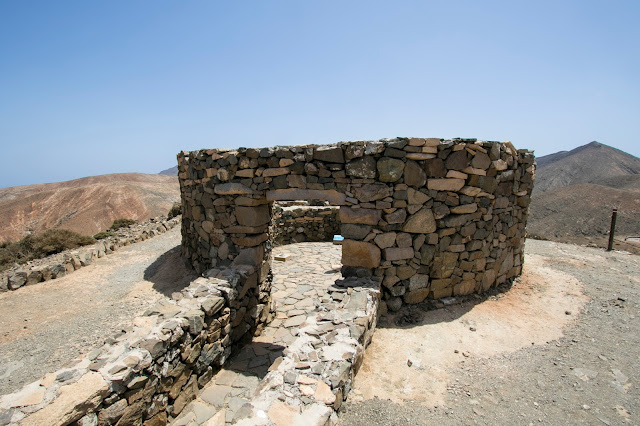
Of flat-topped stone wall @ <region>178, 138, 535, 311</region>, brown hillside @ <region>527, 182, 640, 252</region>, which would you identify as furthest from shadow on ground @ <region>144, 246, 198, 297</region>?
brown hillside @ <region>527, 182, 640, 252</region>

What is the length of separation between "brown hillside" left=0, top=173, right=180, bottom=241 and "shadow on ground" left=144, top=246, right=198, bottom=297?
20542 mm

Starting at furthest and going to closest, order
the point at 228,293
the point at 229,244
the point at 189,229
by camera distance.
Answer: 1. the point at 189,229
2. the point at 229,244
3. the point at 228,293

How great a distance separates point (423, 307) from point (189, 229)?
18.5 feet

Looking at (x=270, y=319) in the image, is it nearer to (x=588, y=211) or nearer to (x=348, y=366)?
(x=348, y=366)

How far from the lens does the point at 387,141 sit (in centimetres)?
521

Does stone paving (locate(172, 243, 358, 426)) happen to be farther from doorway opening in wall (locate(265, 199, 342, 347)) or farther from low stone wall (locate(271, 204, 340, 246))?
low stone wall (locate(271, 204, 340, 246))

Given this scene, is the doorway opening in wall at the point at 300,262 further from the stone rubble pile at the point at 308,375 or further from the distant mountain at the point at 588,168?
the distant mountain at the point at 588,168

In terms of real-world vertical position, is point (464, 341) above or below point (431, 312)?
below

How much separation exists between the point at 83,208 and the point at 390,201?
34065 mm

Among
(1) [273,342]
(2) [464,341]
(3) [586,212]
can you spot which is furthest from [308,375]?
(3) [586,212]

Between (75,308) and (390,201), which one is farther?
(75,308)

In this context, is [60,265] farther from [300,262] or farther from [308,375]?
[308,375]

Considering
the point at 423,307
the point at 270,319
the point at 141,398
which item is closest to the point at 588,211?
the point at 423,307

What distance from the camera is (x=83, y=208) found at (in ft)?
98.9
